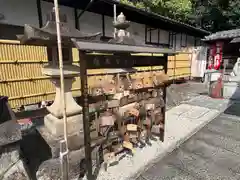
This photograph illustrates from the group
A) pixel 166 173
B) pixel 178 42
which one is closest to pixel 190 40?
pixel 178 42

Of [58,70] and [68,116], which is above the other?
[58,70]

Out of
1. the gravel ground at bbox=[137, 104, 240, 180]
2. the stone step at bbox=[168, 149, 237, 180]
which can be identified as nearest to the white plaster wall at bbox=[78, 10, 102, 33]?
the gravel ground at bbox=[137, 104, 240, 180]

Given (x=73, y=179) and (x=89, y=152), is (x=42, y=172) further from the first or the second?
(x=89, y=152)

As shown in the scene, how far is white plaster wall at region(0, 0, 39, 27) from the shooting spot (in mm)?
5627

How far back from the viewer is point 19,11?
5938 mm

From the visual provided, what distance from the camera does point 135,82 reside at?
3227mm

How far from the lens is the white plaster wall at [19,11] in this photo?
563 cm

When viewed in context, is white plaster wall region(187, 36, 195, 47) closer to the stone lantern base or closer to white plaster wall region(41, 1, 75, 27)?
white plaster wall region(41, 1, 75, 27)

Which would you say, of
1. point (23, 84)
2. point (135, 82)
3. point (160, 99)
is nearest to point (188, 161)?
point (160, 99)

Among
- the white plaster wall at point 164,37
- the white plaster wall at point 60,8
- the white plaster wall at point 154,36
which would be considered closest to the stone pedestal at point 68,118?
the white plaster wall at point 60,8

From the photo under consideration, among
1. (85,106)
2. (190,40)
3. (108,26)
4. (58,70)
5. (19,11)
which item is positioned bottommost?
(85,106)

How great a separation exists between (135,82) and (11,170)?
247cm

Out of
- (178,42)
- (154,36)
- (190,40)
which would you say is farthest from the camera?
(190,40)

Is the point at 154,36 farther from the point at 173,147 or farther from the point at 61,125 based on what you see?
the point at 61,125
